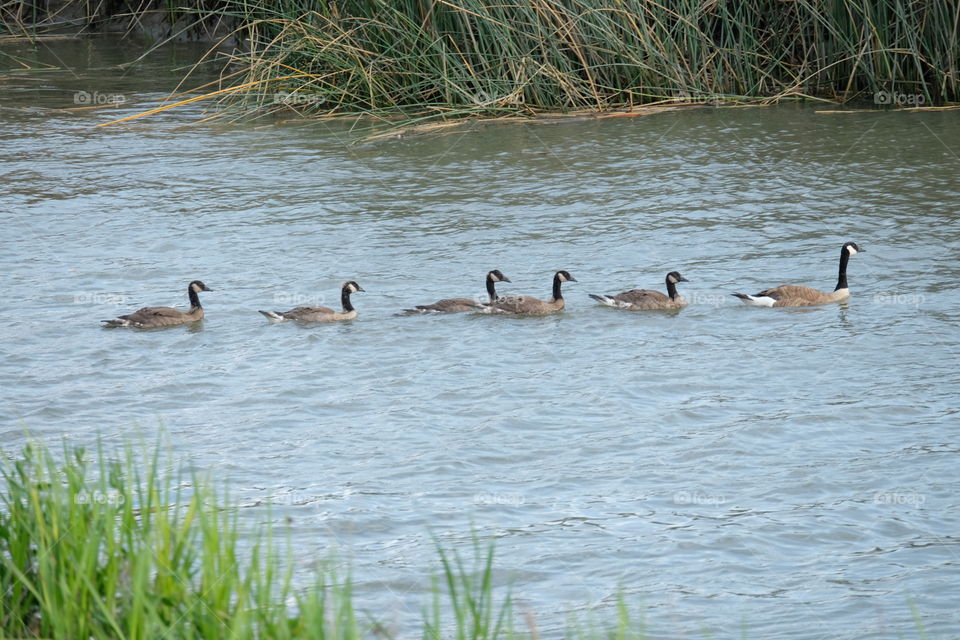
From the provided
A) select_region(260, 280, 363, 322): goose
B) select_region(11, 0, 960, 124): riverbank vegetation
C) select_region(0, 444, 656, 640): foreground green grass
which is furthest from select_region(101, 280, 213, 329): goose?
select_region(11, 0, 960, 124): riverbank vegetation

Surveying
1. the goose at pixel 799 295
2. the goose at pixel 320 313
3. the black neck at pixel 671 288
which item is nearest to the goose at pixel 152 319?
the goose at pixel 320 313

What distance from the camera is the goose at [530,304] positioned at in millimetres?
11961

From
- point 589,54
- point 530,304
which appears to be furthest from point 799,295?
point 589,54

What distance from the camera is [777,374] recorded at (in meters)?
10.2

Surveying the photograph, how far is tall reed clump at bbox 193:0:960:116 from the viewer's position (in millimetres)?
17734

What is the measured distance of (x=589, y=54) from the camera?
18547 millimetres

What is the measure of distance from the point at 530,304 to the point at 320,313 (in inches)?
74.8

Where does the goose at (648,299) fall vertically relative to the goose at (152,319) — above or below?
below

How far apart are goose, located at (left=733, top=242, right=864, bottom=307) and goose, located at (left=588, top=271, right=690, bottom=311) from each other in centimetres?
55

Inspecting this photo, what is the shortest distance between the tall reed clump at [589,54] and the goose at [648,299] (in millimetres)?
6157

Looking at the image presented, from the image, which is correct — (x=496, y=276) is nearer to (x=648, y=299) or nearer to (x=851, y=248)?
(x=648, y=299)

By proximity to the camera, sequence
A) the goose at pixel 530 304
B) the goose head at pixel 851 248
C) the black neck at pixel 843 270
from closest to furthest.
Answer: the goose at pixel 530 304, the black neck at pixel 843 270, the goose head at pixel 851 248

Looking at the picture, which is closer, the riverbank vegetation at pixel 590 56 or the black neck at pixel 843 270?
the black neck at pixel 843 270

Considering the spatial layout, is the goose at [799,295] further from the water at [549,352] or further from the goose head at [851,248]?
the water at [549,352]
